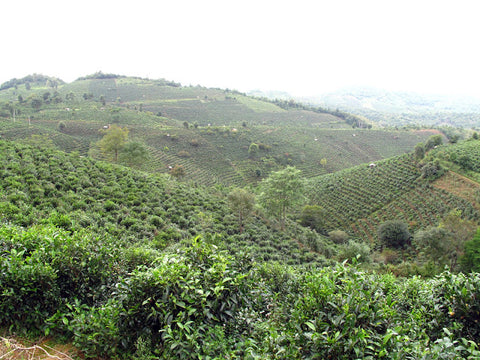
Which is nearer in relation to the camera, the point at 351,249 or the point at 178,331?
the point at 178,331

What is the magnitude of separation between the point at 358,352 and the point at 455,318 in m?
2.27

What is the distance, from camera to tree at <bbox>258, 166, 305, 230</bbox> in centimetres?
2675

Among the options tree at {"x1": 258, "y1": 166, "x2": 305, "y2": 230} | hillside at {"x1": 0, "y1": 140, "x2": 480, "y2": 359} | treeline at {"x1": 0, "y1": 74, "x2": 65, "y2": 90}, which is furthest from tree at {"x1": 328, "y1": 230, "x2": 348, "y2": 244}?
treeline at {"x1": 0, "y1": 74, "x2": 65, "y2": 90}

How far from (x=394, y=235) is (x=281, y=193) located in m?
13.9

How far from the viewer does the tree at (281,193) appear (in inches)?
1053

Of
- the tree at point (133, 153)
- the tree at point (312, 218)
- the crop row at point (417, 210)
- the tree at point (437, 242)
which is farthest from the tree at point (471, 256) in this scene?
the tree at point (133, 153)

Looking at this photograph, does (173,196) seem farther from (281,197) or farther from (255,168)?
(255,168)

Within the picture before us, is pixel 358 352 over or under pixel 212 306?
A: over

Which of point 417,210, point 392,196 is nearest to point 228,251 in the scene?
point 417,210

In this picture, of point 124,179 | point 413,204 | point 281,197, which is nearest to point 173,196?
point 124,179

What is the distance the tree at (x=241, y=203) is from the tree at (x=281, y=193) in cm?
337

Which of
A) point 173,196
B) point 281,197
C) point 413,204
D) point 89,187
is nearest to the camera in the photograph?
point 89,187

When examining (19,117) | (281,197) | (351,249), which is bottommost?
(351,249)

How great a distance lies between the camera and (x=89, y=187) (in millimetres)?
16984
